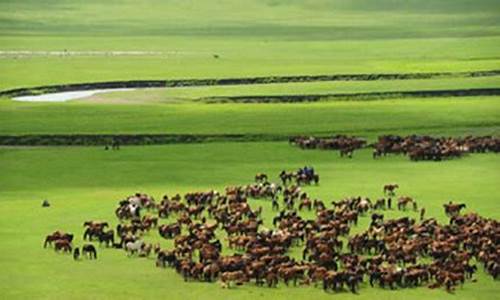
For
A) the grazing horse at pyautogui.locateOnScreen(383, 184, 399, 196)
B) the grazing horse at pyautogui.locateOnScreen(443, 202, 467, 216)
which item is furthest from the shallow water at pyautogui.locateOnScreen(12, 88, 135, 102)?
the grazing horse at pyautogui.locateOnScreen(443, 202, 467, 216)

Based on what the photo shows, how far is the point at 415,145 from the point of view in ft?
146

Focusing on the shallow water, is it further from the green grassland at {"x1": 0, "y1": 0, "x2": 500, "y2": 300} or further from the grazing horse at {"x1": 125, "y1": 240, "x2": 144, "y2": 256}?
the grazing horse at {"x1": 125, "y1": 240, "x2": 144, "y2": 256}

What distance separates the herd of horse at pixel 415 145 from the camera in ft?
142

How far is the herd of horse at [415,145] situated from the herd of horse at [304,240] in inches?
348

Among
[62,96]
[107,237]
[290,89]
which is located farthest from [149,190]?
[62,96]

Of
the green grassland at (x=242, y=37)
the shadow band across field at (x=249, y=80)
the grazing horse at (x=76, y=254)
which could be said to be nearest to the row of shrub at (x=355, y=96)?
the shadow band across field at (x=249, y=80)

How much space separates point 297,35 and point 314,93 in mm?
51554

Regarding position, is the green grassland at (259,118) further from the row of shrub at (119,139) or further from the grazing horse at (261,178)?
the grazing horse at (261,178)

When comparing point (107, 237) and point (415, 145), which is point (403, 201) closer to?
point (107, 237)

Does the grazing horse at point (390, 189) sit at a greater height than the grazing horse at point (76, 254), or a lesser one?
greater

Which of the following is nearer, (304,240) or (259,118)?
(304,240)

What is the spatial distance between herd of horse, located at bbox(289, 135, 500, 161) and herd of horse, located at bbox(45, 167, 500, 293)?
29.0 ft

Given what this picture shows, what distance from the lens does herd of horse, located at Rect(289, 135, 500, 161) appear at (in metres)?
43.3

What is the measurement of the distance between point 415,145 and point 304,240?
51.4 ft
